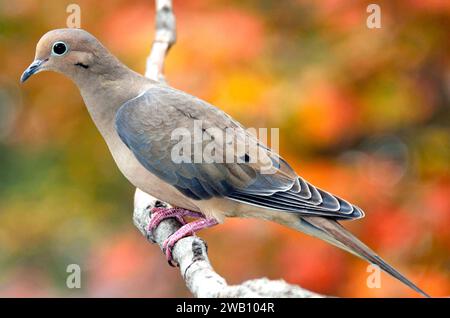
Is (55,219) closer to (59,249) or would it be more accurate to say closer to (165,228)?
(59,249)

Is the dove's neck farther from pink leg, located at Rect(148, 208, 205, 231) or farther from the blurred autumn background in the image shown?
the blurred autumn background

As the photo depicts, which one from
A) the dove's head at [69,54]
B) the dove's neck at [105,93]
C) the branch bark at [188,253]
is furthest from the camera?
the dove's neck at [105,93]

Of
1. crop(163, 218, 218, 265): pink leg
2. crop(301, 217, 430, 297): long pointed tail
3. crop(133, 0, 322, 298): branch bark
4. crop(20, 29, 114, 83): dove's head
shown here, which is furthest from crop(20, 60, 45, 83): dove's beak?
crop(301, 217, 430, 297): long pointed tail

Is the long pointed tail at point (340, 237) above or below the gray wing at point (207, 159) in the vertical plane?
below

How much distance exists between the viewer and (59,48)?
3377mm

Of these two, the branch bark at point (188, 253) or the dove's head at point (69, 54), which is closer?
the branch bark at point (188, 253)

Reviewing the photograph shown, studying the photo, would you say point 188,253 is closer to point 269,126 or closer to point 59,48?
point 59,48

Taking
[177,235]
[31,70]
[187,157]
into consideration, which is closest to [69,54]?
[31,70]

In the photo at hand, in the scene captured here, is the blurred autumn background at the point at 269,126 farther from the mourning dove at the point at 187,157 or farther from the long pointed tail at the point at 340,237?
the long pointed tail at the point at 340,237

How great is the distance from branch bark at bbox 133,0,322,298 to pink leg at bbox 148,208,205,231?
0.7 inches

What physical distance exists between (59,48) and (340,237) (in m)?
1.42

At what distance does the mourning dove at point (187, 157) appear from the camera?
128 inches

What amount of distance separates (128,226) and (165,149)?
1.83 meters

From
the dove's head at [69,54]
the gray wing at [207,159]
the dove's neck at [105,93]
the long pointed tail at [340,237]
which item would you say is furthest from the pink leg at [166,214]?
the dove's head at [69,54]
